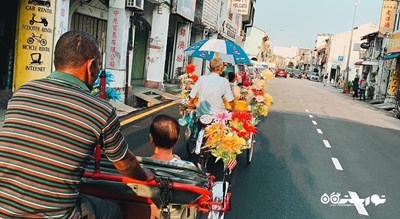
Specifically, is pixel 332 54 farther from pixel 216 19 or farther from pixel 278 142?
pixel 278 142

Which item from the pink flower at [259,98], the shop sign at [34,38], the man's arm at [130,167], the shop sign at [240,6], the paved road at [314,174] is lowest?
the paved road at [314,174]

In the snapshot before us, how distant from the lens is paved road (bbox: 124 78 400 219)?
5852mm

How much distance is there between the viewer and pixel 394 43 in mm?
31891

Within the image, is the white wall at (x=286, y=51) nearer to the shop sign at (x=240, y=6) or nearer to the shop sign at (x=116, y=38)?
the shop sign at (x=240, y=6)

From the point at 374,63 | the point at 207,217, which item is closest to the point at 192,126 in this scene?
the point at 207,217

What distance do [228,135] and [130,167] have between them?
2.35 m

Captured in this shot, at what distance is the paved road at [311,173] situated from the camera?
585cm

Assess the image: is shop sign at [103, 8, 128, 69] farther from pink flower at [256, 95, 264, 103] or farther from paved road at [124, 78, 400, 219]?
pink flower at [256, 95, 264, 103]

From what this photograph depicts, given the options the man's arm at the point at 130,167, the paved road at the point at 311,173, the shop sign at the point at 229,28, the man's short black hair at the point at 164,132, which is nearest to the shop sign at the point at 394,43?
the shop sign at the point at 229,28

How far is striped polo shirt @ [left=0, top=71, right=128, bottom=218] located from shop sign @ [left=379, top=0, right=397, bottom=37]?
35.8 meters

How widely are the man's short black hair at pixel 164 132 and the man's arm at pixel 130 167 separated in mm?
887

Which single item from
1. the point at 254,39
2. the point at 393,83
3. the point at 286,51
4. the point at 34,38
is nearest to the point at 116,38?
the point at 34,38

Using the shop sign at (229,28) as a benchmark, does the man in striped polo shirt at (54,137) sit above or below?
below

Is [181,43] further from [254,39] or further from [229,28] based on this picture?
[254,39]
